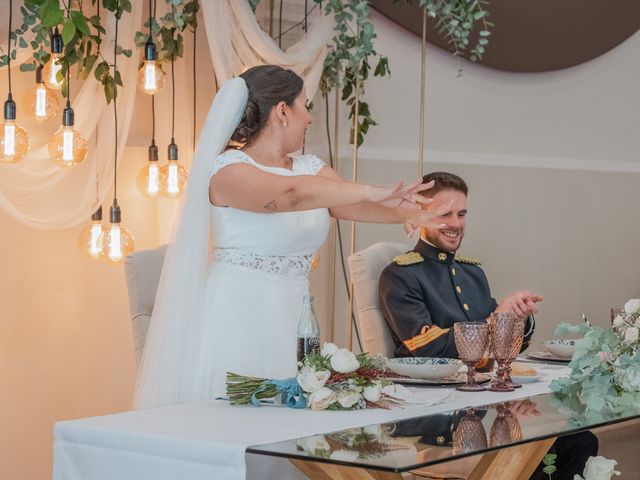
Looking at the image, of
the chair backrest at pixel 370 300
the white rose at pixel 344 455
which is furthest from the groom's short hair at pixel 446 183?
the white rose at pixel 344 455

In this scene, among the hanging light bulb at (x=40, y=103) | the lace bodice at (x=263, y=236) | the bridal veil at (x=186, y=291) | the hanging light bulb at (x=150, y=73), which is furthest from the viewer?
the hanging light bulb at (x=150, y=73)

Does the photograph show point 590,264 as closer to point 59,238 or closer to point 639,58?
point 639,58

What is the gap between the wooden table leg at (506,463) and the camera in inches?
83.4

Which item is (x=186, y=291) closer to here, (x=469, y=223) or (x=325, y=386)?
(x=325, y=386)

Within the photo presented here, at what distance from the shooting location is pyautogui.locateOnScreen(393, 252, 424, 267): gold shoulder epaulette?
3.40 metres

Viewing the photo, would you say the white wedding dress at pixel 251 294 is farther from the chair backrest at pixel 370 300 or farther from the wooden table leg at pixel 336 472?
the wooden table leg at pixel 336 472

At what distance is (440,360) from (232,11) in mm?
1696

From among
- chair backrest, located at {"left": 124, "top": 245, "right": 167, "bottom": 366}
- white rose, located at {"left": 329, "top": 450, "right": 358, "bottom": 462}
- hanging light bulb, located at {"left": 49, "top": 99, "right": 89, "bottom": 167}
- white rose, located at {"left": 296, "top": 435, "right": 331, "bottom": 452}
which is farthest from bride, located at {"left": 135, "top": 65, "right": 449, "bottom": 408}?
white rose, located at {"left": 329, "top": 450, "right": 358, "bottom": 462}

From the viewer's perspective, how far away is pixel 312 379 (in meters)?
2.06

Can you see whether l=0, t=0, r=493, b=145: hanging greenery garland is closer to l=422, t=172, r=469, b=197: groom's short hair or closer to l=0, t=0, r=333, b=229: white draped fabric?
l=0, t=0, r=333, b=229: white draped fabric

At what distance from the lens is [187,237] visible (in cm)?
276

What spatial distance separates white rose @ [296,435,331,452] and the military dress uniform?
139cm

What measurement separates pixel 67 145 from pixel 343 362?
5.48 ft

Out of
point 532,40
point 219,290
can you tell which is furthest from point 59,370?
point 532,40
